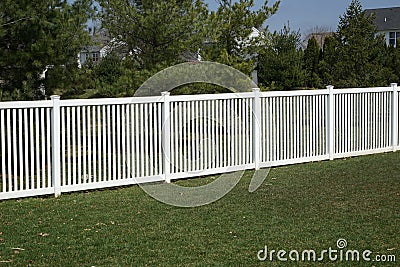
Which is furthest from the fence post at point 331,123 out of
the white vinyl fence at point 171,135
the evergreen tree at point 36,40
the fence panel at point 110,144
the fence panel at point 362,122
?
the evergreen tree at point 36,40

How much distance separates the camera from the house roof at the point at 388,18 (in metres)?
54.4

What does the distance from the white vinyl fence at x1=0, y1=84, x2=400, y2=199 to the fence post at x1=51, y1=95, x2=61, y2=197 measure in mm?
14

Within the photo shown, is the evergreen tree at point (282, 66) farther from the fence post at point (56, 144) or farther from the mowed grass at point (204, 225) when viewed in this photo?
the fence post at point (56, 144)

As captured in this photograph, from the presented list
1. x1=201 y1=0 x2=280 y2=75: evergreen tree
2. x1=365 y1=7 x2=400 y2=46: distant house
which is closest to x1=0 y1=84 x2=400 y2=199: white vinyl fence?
x1=201 y1=0 x2=280 y2=75: evergreen tree

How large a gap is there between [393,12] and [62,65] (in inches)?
1966

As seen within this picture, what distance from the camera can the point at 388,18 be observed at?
55.6 meters

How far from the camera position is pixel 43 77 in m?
11.1

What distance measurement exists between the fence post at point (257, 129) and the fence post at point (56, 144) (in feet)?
11.9

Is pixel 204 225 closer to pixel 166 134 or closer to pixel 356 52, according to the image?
pixel 166 134

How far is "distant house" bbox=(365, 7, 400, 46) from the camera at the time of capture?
5397 cm

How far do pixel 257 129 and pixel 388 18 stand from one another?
48191 millimetres

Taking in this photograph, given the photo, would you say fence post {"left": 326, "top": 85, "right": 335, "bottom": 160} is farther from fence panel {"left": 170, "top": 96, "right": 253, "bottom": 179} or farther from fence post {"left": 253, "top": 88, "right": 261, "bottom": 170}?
fence panel {"left": 170, "top": 96, "right": 253, "bottom": 179}

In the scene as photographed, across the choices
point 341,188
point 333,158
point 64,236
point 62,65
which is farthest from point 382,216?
point 62,65

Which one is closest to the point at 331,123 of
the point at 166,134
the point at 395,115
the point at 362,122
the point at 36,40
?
the point at 362,122
